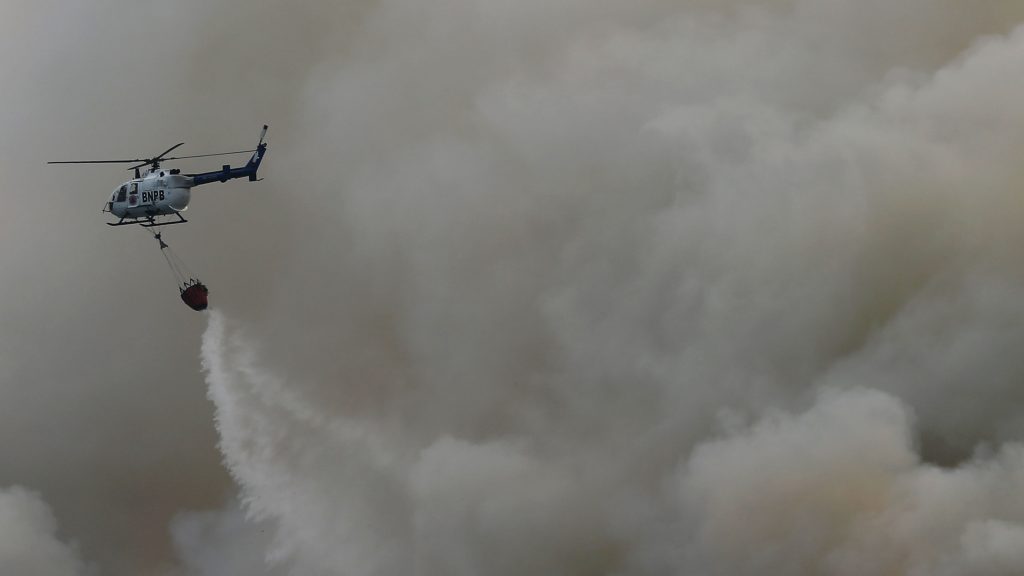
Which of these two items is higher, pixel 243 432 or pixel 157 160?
pixel 157 160

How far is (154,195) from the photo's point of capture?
6762 centimetres

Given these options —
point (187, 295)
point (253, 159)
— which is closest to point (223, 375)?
point (187, 295)

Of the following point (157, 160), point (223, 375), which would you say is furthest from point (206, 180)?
point (223, 375)

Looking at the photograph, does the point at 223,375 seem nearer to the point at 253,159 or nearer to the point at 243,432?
the point at 243,432

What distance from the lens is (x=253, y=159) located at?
67.7 meters

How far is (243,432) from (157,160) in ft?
53.4

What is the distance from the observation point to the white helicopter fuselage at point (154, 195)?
67.4 m

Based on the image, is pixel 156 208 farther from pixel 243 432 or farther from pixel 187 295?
pixel 243 432

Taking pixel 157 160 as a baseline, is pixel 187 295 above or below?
below

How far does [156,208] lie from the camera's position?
67812 mm

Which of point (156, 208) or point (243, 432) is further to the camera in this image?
point (243, 432)

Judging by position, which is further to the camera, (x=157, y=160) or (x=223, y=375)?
(x=223, y=375)

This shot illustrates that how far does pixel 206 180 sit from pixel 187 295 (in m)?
5.87

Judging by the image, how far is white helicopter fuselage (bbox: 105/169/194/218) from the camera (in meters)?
67.4
